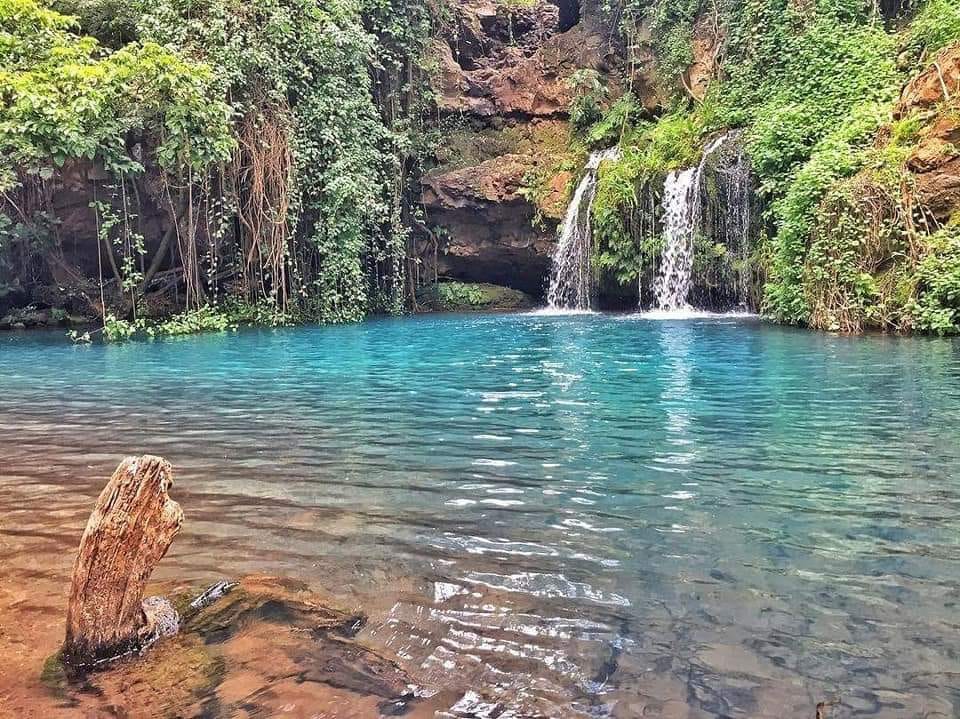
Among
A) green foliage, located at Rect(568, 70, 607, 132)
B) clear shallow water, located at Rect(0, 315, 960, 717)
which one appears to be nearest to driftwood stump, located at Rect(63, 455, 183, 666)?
clear shallow water, located at Rect(0, 315, 960, 717)

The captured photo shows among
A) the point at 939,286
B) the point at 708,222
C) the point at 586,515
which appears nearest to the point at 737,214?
the point at 708,222

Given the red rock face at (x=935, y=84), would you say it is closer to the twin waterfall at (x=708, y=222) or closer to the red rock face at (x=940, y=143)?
Result: the red rock face at (x=940, y=143)

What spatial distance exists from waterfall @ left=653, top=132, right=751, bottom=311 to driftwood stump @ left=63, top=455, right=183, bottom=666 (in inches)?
606

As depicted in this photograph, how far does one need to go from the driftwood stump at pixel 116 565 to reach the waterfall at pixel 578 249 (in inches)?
680

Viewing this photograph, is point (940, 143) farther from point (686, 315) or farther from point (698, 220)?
point (686, 315)

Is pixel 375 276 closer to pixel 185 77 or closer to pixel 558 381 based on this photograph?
pixel 185 77

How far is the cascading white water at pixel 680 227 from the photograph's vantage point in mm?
16625

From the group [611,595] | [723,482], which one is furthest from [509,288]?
[611,595]

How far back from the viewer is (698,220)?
54.4ft

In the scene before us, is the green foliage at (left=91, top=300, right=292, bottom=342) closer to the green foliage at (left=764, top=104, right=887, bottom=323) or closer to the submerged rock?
the green foliage at (left=764, top=104, right=887, bottom=323)

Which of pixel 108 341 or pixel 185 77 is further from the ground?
pixel 185 77

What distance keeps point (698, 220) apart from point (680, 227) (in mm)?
454

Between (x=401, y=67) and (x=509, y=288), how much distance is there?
7.07m

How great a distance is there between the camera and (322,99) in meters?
16.8
